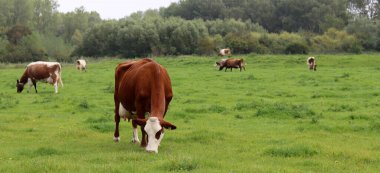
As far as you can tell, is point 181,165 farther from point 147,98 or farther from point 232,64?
point 232,64

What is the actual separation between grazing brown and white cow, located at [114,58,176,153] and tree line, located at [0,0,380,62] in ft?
184

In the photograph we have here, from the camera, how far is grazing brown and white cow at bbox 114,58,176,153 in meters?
10.2

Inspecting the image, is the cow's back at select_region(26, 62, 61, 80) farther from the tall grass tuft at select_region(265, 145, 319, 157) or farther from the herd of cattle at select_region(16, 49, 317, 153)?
the tall grass tuft at select_region(265, 145, 319, 157)

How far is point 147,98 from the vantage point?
36.2ft

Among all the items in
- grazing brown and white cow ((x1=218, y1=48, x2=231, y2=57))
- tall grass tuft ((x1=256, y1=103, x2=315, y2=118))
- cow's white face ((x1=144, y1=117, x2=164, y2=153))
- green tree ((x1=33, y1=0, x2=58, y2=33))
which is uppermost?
green tree ((x1=33, y1=0, x2=58, y2=33))

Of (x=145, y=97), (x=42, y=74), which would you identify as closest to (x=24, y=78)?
(x=42, y=74)

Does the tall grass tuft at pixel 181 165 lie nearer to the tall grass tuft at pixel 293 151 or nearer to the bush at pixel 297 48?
the tall grass tuft at pixel 293 151

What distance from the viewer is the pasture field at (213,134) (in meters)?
9.45

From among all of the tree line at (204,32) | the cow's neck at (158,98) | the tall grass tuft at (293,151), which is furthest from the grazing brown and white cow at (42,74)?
the tree line at (204,32)

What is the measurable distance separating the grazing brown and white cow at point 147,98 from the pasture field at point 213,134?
0.48 m

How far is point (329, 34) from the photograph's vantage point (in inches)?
3189

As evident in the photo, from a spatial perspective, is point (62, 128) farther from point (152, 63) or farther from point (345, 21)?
point (345, 21)

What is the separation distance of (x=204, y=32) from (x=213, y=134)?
68544 mm

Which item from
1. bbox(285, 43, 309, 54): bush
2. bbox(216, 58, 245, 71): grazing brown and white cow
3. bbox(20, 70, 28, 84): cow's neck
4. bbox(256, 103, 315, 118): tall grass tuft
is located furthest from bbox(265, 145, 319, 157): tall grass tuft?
bbox(285, 43, 309, 54): bush
